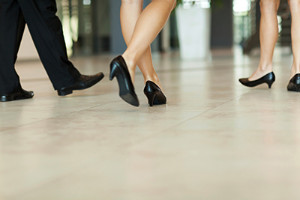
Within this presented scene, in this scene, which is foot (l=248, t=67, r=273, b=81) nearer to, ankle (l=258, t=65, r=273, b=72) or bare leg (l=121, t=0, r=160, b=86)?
ankle (l=258, t=65, r=273, b=72)

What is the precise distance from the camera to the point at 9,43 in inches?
95.3

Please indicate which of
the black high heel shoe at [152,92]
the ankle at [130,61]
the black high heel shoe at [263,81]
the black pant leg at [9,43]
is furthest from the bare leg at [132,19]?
the black high heel shoe at [263,81]

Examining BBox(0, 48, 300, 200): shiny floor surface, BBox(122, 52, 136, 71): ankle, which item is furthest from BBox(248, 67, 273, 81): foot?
BBox(122, 52, 136, 71): ankle

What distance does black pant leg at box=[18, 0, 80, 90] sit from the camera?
2332 mm

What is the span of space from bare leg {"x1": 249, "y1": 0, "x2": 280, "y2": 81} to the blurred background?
425cm

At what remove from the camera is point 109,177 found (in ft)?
3.12

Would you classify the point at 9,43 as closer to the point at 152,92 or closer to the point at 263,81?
the point at 152,92

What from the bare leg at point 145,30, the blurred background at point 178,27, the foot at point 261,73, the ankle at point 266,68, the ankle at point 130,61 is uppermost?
the bare leg at point 145,30

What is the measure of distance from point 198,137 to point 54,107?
2.98 ft

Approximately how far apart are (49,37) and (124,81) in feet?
2.44

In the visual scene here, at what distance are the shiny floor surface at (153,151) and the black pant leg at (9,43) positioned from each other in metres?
0.37

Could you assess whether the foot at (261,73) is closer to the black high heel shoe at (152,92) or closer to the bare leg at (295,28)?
the bare leg at (295,28)

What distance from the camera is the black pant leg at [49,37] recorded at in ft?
7.65

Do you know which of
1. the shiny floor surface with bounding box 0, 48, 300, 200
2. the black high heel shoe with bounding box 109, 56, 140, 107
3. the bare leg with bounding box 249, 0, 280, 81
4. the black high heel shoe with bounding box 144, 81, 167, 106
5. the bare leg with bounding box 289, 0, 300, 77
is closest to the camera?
the shiny floor surface with bounding box 0, 48, 300, 200
